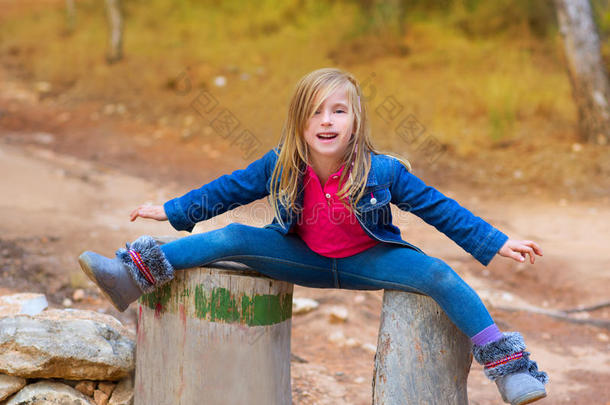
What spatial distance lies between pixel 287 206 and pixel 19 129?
6.81 meters

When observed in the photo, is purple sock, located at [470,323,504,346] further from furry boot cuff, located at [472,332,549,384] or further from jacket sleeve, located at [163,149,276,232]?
jacket sleeve, located at [163,149,276,232]

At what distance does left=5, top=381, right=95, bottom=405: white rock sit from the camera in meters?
2.45

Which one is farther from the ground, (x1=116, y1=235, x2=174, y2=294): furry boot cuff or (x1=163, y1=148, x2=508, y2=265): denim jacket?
(x1=163, y1=148, x2=508, y2=265): denim jacket

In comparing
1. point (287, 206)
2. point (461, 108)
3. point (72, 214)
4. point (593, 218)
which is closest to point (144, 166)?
point (72, 214)

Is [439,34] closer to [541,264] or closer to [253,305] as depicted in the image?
[541,264]

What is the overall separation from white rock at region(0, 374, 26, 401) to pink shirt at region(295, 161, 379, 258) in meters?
1.21

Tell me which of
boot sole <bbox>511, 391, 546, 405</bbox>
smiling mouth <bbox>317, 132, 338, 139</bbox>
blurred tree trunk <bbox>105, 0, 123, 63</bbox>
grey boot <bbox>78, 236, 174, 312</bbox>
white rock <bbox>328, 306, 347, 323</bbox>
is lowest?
boot sole <bbox>511, 391, 546, 405</bbox>

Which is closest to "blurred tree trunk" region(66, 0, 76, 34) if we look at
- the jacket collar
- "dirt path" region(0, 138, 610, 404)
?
"dirt path" region(0, 138, 610, 404)

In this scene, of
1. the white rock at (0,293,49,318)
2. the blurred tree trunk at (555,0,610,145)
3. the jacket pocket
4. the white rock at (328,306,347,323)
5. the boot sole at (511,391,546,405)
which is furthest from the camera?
the blurred tree trunk at (555,0,610,145)

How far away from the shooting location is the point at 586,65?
23.9 ft

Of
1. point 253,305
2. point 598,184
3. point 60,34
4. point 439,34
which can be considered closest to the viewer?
point 253,305

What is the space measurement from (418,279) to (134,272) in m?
0.97

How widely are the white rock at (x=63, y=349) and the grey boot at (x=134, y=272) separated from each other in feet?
1.14

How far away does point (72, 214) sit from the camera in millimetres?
5262
